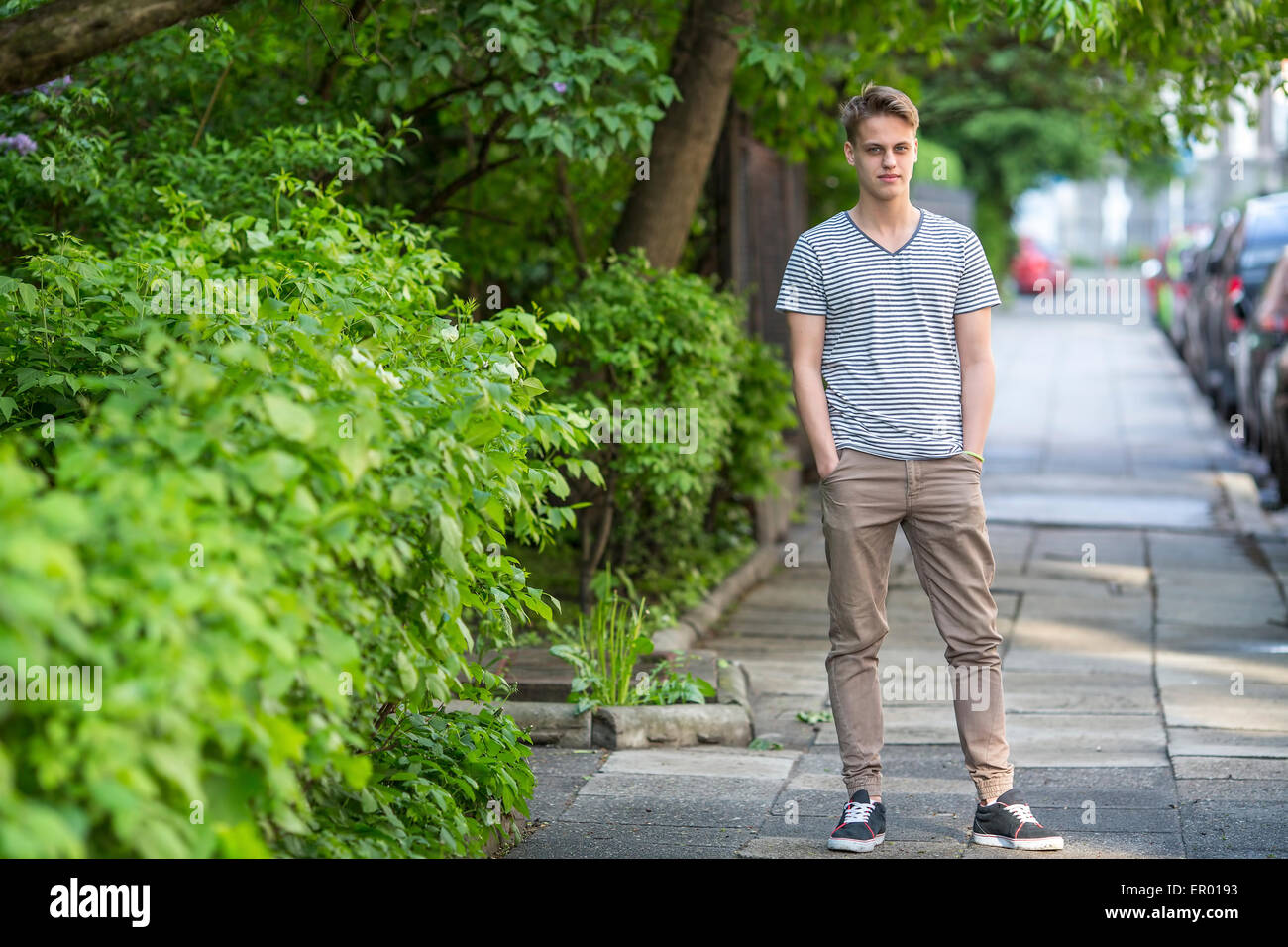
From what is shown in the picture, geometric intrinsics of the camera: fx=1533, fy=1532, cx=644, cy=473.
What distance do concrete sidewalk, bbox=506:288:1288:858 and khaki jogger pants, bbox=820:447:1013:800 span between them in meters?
0.31

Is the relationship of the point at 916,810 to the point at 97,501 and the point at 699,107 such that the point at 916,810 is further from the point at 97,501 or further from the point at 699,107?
the point at 699,107

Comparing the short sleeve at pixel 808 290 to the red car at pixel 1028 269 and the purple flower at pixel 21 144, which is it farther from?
the red car at pixel 1028 269

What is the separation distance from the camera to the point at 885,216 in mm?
4180

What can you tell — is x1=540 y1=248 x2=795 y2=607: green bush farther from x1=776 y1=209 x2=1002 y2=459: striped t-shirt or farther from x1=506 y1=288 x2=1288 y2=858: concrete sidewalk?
x1=776 y1=209 x2=1002 y2=459: striped t-shirt

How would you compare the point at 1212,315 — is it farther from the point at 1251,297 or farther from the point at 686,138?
the point at 686,138

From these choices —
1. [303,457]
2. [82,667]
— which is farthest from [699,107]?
[82,667]

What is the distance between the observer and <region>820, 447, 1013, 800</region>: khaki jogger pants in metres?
4.13

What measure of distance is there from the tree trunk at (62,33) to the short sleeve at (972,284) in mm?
Result: 2162

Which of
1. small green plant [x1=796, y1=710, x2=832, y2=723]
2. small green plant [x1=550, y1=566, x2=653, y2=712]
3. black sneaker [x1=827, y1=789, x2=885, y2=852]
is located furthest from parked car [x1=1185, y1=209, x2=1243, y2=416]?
black sneaker [x1=827, y1=789, x2=885, y2=852]

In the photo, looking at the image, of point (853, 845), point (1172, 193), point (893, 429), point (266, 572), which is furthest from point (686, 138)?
point (1172, 193)

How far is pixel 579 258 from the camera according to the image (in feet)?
26.9

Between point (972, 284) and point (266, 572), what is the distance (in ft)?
7.99

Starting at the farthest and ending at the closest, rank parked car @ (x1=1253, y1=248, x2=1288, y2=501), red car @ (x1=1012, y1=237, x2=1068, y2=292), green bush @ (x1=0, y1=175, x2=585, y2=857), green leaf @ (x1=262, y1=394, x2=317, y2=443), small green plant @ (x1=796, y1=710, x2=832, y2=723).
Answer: red car @ (x1=1012, y1=237, x2=1068, y2=292)
parked car @ (x1=1253, y1=248, x2=1288, y2=501)
small green plant @ (x1=796, y1=710, x2=832, y2=723)
green leaf @ (x1=262, y1=394, x2=317, y2=443)
green bush @ (x1=0, y1=175, x2=585, y2=857)

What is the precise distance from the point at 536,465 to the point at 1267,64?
6.01 metres
